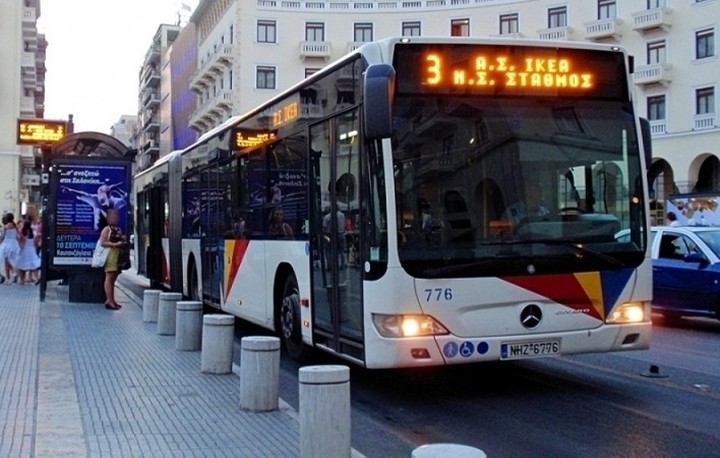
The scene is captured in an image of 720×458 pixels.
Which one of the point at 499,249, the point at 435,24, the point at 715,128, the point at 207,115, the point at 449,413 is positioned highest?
the point at 435,24

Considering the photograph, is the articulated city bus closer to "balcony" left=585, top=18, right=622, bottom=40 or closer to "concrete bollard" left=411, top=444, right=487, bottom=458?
"concrete bollard" left=411, top=444, right=487, bottom=458

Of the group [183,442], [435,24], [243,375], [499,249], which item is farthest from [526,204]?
[435,24]

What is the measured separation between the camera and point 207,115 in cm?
6819

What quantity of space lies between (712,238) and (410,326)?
358 inches

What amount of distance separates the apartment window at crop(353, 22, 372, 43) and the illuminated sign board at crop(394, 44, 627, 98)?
170 ft

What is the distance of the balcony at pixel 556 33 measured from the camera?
50906 millimetres

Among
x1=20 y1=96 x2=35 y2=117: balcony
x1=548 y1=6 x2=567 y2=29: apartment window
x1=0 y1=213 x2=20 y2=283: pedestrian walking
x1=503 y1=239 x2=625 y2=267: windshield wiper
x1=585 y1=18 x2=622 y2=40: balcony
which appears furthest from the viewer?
x1=20 y1=96 x2=35 y2=117: balcony

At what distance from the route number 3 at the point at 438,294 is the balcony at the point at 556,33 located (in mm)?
44287

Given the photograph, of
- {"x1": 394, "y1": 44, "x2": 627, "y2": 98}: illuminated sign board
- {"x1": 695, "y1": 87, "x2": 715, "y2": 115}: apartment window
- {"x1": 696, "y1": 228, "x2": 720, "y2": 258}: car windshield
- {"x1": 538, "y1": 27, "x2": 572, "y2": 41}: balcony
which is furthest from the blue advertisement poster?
{"x1": 538, "y1": 27, "x2": 572, "y2": 41}: balcony

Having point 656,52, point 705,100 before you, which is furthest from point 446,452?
point 656,52

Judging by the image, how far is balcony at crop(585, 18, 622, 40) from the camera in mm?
47844

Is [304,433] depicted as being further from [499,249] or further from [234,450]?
[499,249]

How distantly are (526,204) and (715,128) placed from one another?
3852 centimetres

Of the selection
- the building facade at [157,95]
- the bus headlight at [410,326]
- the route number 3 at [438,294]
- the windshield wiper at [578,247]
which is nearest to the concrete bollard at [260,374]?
the bus headlight at [410,326]
